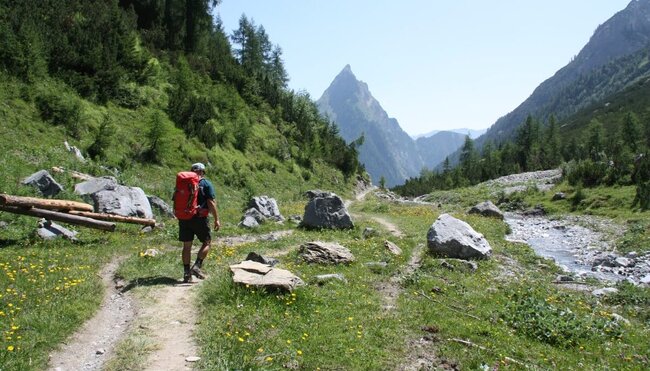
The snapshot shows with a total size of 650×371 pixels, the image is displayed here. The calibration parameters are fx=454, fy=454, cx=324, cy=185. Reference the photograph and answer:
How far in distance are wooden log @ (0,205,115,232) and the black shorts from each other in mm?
6793

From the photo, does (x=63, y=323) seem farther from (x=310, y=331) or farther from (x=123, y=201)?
(x=123, y=201)

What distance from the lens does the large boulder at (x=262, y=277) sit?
11391mm

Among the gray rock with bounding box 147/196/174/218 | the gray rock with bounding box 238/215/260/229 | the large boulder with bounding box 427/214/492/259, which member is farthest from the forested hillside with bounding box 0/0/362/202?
the large boulder with bounding box 427/214/492/259

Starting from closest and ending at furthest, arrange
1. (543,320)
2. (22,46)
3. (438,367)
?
(438,367) < (543,320) < (22,46)

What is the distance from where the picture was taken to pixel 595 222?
3812 centimetres

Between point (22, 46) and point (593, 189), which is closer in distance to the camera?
point (22, 46)

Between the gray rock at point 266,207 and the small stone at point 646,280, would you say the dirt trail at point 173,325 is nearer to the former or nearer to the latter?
A: the gray rock at point 266,207

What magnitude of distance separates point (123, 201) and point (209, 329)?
1362 cm

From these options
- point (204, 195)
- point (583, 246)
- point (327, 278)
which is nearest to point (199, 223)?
point (204, 195)

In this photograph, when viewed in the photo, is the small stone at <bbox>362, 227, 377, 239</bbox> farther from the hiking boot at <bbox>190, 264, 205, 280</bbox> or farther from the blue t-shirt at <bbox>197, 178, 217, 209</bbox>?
the blue t-shirt at <bbox>197, 178, 217, 209</bbox>

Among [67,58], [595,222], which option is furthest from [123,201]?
[595,222]

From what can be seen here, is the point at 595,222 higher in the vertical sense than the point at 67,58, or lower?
lower

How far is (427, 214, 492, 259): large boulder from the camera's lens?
65.5ft

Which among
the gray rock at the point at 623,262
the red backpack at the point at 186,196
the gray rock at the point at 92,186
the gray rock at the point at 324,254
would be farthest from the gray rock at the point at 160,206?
the gray rock at the point at 623,262
